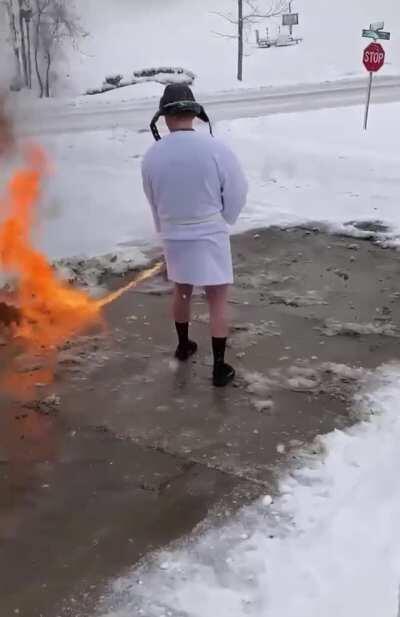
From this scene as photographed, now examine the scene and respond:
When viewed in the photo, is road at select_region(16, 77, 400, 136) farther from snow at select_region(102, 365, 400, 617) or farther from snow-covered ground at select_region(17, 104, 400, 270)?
snow at select_region(102, 365, 400, 617)

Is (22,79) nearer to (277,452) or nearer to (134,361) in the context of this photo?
(134,361)

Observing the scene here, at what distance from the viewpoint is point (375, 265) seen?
22.5 ft

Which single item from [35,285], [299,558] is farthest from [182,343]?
[299,558]

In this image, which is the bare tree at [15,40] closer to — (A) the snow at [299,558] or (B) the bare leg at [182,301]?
(B) the bare leg at [182,301]

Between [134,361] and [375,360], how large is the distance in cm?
154

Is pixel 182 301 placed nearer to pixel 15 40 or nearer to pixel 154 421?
pixel 154 421

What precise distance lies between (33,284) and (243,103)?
62.5 ft

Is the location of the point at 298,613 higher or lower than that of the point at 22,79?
lower

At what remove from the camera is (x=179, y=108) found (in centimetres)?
441

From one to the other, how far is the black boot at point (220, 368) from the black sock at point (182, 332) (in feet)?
1.09

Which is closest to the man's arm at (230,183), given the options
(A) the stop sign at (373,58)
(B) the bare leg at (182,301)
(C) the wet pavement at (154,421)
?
(B) the bare leg at (182,301)

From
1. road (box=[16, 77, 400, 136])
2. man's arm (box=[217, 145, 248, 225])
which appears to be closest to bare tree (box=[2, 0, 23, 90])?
man's arm (box=[217, 145, 248, 225])

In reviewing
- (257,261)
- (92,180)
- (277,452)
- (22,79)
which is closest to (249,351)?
(277,452)

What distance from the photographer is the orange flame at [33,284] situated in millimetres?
5531
